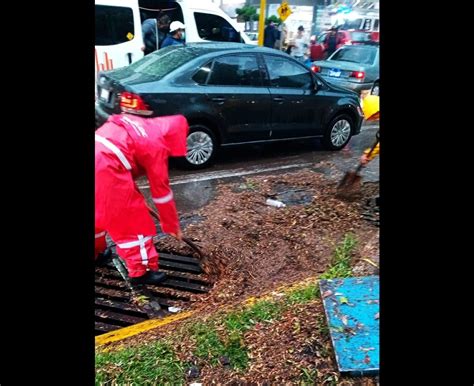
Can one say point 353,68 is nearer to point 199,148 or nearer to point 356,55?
point 356,55

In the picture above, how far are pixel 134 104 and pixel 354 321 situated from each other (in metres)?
4.46

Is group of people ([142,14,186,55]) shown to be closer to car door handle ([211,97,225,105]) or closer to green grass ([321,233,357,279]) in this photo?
car door handle ([211,97,225,105])

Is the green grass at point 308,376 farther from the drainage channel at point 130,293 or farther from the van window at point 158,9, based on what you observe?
the van window at point 158,9

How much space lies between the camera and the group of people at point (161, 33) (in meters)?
9.68

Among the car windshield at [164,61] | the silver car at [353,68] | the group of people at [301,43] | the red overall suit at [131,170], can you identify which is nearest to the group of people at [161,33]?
the car windshield at [164,61]

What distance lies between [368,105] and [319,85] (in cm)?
339

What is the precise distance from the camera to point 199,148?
684cm

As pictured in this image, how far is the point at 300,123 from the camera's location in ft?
25.5

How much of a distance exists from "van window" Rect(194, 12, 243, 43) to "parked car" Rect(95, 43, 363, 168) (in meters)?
3.80

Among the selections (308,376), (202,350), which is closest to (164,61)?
(202,350)

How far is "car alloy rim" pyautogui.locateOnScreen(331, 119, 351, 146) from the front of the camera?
8305 millimetres

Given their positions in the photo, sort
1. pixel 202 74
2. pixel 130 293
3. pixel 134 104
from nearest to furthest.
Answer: pixel 130 293 → pixel 134 104 → pixel 202 74
